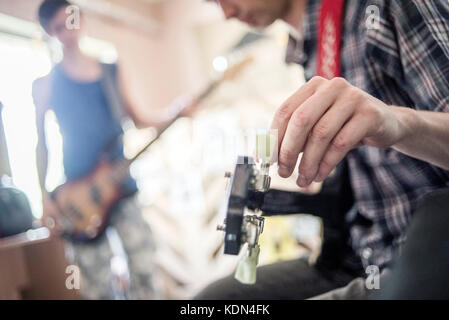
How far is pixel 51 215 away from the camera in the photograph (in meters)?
1.20

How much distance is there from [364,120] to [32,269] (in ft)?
2.23

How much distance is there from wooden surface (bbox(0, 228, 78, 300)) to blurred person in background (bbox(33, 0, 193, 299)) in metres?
0.24

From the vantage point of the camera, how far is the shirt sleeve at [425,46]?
1.15ft

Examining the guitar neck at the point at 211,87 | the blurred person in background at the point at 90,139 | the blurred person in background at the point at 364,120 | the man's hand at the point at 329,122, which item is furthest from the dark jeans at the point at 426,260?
the guitar neck at the point at 211,87

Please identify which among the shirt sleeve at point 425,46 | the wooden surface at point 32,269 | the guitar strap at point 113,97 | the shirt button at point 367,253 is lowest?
the wooden surface at point 32,269

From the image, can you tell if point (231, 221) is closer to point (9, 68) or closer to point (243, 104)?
point (9, 68)

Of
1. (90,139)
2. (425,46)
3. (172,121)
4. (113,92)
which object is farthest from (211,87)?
(425,46)

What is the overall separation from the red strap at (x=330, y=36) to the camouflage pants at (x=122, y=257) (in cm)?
85

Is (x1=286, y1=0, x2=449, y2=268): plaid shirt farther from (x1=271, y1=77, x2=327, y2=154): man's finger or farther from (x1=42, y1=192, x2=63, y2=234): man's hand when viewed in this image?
(x1=42, y1=192, x2=63, y2=234): man's hand

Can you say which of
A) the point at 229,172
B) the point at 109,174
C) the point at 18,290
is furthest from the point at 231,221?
the point at 109,174

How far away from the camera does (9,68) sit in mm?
575

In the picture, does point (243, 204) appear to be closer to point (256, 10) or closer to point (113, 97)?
point (256, 10)

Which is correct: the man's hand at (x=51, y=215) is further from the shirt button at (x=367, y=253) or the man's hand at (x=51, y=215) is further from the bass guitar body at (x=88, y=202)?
the shirt button at (x=367, y=253)

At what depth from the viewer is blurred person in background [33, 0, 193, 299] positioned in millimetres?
865
